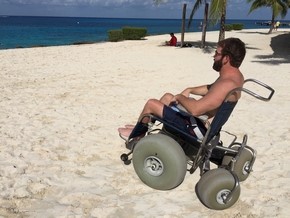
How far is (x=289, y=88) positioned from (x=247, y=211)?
6647mm

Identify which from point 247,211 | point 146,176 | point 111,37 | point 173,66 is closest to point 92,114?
point 146,176

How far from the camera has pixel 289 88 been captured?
9.38 meters

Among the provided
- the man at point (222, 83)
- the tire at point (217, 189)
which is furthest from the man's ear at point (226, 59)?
the tire at point (217, 189)

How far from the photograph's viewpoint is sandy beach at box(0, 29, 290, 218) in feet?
11.8

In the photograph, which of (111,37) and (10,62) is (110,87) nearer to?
(10,62)

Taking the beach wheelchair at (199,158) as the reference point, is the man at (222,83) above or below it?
above

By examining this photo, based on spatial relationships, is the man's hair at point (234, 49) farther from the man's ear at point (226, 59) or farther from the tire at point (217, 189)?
the tire at point (217, 189)

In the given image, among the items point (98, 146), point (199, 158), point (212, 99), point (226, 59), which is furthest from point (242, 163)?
point (98, 146)

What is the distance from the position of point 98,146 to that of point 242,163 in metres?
2.14

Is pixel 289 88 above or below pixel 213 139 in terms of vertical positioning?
below

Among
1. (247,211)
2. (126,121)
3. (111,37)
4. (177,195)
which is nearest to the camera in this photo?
(247,211)

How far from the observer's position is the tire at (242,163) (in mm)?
4070

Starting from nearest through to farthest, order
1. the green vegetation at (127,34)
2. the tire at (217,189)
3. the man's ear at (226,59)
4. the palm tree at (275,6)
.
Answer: the tire at (217,189) < the man's ear at (226,59) < the green vegetation at (127,34) < the palm tree at (275,6)

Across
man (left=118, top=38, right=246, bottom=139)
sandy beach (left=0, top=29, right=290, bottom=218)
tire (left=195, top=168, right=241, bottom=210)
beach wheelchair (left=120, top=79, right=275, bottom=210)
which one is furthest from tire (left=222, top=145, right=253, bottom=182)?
man (left=118, top=38, right=246, bottom=139)
